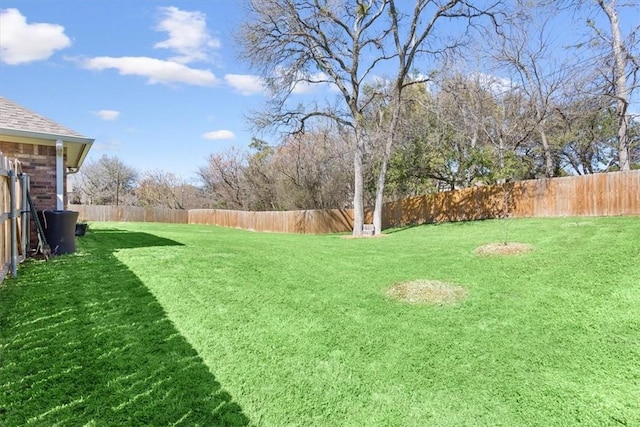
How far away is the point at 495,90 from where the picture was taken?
18984 mm

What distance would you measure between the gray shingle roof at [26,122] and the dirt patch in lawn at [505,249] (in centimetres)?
833

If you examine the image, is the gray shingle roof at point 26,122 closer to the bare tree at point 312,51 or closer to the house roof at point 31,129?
the house roof at point 31,129

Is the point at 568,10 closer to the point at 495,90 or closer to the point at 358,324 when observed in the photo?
the point at 495,90

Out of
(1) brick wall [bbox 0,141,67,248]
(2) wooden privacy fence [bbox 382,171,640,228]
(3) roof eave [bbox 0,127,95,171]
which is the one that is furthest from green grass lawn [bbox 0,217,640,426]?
(2) wooden privacy fence [bbox 382,171,640,228]

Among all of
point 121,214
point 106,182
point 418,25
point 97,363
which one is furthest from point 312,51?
point 106,182

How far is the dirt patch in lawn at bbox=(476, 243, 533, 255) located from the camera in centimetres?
754

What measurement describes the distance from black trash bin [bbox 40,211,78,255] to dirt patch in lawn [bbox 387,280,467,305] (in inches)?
211

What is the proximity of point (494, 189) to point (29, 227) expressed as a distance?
49.4 ft

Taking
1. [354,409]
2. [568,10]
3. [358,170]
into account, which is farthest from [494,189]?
[354,409]

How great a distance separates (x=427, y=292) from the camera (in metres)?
5.47

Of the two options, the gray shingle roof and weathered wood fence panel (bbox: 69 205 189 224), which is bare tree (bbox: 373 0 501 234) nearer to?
the gray shingle roof

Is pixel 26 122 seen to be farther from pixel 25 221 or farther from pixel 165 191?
pixel 165 191

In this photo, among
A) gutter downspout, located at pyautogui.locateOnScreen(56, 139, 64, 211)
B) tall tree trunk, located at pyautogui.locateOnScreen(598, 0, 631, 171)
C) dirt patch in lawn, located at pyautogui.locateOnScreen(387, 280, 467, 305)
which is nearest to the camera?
dirt patch in lawn, located at pyautogui.locateOnScreen(387, 280, 467, 305)

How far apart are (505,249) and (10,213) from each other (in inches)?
323
